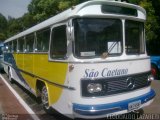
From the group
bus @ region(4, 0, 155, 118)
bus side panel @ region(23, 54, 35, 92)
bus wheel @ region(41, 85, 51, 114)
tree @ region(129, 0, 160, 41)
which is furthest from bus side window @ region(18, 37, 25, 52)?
tree @ region(129, 0, 160, 41)

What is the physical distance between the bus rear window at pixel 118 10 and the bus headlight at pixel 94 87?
5.34 ft

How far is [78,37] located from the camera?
234 inches

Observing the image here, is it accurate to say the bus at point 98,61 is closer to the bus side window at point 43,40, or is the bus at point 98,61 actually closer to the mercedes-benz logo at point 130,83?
the mercedes-benz logo at point 130,83

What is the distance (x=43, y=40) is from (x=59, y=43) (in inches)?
59.6

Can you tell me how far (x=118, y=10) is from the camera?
6395 mm

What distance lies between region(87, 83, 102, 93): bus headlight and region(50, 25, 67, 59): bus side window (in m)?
1.03

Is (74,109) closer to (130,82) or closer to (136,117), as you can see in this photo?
(130,82)

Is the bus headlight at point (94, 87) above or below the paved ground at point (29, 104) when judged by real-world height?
above

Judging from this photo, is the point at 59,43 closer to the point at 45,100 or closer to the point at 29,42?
the point at 45,100

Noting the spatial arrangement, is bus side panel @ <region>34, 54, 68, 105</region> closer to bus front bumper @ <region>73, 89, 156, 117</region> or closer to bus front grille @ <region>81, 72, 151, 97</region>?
bus front grille @ <region>81, 72, 151, 97</region>

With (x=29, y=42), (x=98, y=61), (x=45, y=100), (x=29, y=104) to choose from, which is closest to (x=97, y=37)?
(x=98, y=61)

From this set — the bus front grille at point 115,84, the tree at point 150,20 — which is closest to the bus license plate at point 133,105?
the bus front grille at point 115,84

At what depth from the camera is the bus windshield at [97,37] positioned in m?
5.93

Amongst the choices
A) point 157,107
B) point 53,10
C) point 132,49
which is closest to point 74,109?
point 132,49
